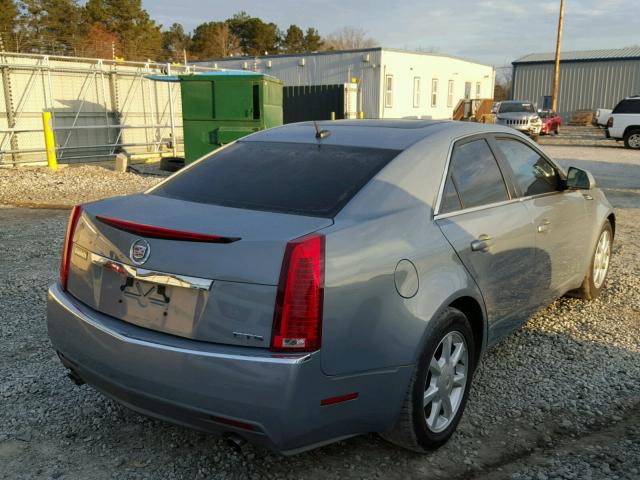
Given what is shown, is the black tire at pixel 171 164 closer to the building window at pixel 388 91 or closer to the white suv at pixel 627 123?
the building window at pixel 388 91

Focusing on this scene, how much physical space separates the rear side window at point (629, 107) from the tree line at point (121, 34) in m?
24.4

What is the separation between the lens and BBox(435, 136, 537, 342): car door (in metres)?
3.07

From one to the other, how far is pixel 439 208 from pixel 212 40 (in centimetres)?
6873

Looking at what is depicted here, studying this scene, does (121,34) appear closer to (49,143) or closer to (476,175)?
(49,143)

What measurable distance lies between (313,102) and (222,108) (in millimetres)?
12634

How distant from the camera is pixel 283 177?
10.2ft

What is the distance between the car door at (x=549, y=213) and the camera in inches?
150

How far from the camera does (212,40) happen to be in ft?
219

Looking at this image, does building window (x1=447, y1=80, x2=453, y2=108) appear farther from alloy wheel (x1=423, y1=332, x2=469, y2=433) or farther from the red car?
alloy wheel (x1=423, y1=332, x2=469, y2=433)

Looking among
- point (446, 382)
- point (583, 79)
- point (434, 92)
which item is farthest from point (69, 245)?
point (583, 79)

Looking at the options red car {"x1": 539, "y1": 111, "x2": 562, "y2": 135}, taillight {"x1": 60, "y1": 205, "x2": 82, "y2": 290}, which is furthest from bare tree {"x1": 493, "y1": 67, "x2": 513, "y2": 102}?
taillight {"x1": 60, "y1": 205, "x2": 82, "y2": 290}

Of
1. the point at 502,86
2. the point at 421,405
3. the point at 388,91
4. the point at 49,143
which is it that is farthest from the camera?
the point at 502,86

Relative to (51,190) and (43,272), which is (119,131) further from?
(43,272)

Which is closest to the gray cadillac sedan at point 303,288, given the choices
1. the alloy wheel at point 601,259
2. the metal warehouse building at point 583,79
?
the alloy wheel at point 601,259
